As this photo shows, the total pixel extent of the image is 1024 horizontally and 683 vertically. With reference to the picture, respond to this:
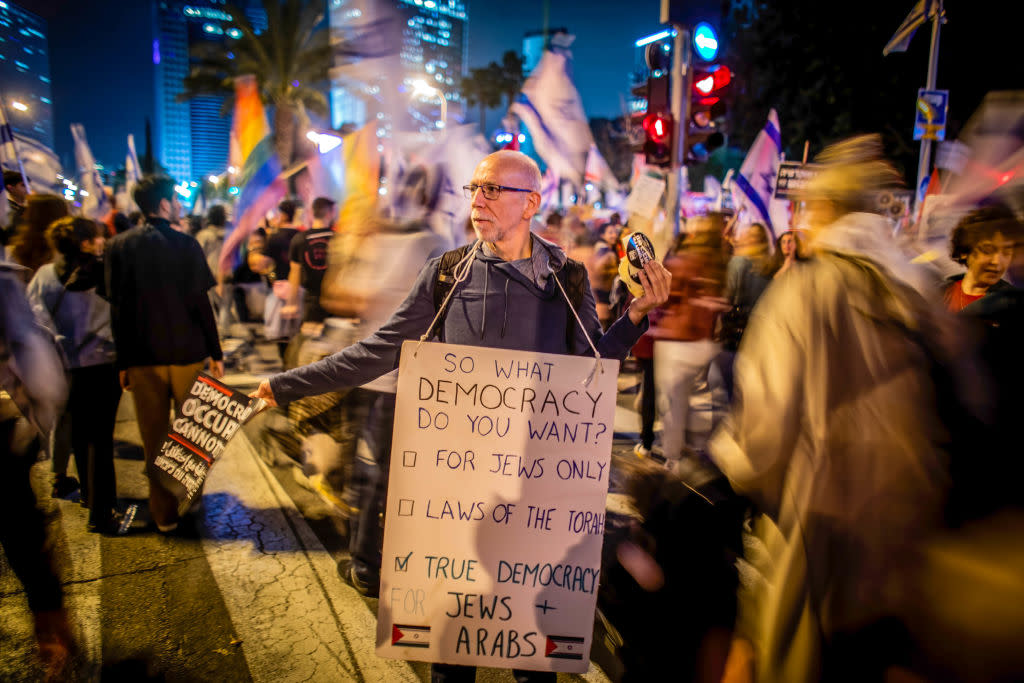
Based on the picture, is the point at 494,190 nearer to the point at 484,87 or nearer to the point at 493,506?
the point at 493,506

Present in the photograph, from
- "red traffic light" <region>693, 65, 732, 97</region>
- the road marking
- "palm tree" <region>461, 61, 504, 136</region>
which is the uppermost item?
"palm tree" <region>461, 61, 504, 136</region>

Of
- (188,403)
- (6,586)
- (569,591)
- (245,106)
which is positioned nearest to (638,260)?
(569,591)

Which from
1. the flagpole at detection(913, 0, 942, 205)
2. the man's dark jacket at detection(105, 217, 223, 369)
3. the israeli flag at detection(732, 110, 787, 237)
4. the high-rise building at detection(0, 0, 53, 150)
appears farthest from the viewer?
the flagpole at detection(913, 0, 942, 205)

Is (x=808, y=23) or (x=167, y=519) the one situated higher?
(x=808, y=23)

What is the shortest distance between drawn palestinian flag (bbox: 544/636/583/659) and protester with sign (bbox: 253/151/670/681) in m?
0.30

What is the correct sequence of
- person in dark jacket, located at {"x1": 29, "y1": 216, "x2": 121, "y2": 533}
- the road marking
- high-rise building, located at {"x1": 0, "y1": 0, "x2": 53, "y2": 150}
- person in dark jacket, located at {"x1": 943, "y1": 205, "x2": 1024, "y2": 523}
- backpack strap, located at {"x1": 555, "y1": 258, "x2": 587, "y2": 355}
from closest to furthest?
person in dark jacket, located at {"x1": 943, "y1": 205, "x2": 1024, "y2": 523}
backpack strap, located at {"x1": 555, "y1": 258, "x2": 587, "y2": 355}
the road marking
high-rise building, located at {"x1": 0, "y1": 0, "x2": 53, "y2": 150}
person in dark jacket, located at {"x1": 29, "y1": 216, "x2": 121, "y2": 533}

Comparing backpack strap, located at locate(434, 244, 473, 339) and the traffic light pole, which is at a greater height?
the traffic light pole

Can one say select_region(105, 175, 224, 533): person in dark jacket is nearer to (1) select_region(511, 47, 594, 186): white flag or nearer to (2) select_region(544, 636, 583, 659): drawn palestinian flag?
(2) select_region(544, 636, 583, 659): drawn palestinian flag

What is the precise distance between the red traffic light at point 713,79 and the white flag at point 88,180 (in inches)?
377

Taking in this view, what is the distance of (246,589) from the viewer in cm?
350

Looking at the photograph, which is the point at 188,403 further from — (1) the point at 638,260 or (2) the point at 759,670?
(2) the point at 759,670

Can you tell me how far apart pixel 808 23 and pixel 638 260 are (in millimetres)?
23720

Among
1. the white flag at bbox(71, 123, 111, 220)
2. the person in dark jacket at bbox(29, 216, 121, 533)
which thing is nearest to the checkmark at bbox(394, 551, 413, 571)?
the person in dark jacket at bbox(29, 216, 121, 533)

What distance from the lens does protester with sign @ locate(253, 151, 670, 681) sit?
2.31 m
